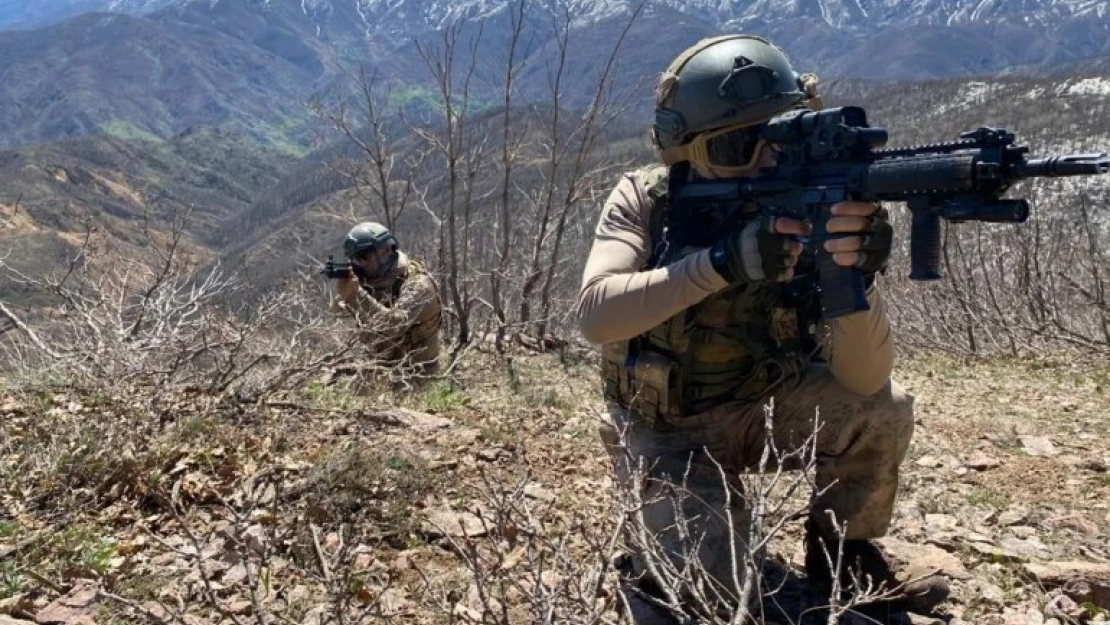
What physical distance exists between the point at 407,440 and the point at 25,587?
1.52m

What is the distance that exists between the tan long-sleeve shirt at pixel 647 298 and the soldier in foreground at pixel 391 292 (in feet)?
10.4

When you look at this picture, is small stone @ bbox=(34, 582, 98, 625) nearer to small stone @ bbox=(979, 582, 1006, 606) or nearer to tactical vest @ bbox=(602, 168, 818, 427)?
tactical vest @ bbox=(602, 168, 818, 427)

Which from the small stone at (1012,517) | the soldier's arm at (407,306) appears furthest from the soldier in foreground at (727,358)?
the soldier's arm at (407,306)

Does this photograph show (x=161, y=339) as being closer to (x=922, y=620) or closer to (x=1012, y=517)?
(x=922, y=620)

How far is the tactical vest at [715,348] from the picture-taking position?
2557mm

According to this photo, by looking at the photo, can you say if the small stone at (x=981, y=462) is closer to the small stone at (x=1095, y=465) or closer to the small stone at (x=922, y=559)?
the small stone at (x=1095, y=465)

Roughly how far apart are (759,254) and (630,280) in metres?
0.36

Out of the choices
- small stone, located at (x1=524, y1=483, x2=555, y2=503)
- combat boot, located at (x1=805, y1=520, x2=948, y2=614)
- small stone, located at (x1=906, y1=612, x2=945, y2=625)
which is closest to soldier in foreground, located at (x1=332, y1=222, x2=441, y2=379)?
small stone, located at (x1=524, y1=483, x2=555, y2=503)

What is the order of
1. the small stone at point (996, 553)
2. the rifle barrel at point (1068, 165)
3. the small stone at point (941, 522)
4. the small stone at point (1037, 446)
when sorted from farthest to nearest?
the small stone at point (1037, 446)
the small stone at point (941, 522)
the small stone at point (996, 553)
the rifle barrel at point (1068, 165)

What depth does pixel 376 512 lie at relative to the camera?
289 centimetres

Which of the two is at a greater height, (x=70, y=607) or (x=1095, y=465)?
(x=70, y=607)

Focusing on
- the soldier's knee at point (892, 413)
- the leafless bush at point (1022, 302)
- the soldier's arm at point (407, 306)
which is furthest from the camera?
the leafless bush at point (1022, 302)

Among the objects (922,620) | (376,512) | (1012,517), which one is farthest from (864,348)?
(376,512)

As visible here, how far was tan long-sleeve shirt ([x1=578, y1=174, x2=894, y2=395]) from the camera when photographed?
2.28 metres
